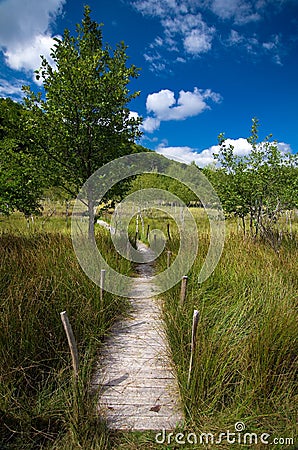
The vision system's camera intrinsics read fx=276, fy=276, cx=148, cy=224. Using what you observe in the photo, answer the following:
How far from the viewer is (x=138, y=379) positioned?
9.44 ft

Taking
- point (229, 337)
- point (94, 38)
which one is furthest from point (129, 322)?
point (94, 38)

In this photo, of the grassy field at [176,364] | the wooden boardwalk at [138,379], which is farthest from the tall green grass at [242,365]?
the wooden boardwalk at [138,379]

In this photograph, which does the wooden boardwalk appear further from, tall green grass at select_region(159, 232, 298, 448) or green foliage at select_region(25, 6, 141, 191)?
green foliage at select_region(25, 6, 141, 191)

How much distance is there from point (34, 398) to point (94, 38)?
24.4 feet

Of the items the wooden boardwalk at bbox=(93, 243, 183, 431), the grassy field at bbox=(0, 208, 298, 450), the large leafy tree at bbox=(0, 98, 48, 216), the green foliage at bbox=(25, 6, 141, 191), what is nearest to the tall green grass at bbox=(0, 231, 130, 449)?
the grassy field at bbox=(0, 208, 298, 450)

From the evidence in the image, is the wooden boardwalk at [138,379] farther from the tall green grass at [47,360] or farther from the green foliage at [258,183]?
the green foliage at [258,183]

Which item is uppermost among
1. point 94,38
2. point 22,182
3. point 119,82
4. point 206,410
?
point 94,38

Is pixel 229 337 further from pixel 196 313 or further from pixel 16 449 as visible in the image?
pixel 16 449

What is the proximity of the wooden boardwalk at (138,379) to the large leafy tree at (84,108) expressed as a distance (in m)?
3.64

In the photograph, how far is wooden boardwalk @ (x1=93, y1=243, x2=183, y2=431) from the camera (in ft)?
7.83

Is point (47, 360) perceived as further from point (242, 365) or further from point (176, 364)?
point (242, 365)

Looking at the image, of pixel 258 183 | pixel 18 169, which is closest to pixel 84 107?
pixel 18 169

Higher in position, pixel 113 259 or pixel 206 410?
pixel 113 259

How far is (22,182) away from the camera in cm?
646
